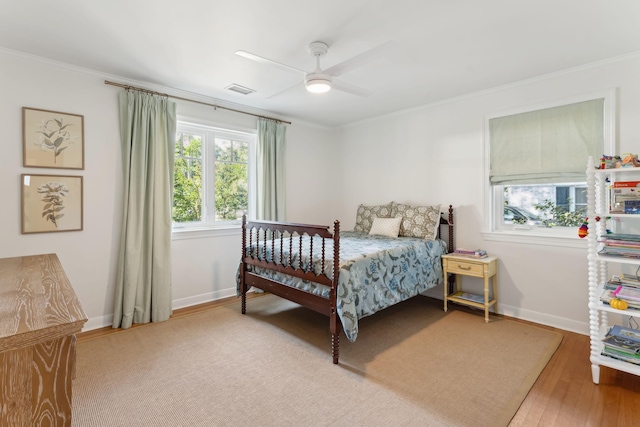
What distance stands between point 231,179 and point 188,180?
560 millimetres

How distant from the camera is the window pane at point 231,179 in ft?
13.0

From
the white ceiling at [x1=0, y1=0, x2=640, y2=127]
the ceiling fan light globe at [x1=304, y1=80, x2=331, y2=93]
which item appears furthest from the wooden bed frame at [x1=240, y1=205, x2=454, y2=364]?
the white ceiling at [x1=0, y1=0, x2=640, y2=127]

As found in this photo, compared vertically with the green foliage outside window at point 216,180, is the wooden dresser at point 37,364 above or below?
below

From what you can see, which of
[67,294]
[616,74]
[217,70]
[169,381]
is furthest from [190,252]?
[616,74]

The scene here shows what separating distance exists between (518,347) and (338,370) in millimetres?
1582

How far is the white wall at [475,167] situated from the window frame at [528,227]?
45 millimetres

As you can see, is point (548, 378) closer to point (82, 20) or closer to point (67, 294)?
point (67, 294)

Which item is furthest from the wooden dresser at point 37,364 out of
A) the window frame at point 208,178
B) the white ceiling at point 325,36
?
the window frame at point 208,178

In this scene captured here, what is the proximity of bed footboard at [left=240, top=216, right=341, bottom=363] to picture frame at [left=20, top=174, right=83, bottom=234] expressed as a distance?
1.55m

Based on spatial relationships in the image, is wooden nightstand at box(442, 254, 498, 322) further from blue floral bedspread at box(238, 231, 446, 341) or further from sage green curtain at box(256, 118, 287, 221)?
sage green curtain at box(256, 118, 287, 221)

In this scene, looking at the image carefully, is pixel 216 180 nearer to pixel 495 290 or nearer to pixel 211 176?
pixel 211 176

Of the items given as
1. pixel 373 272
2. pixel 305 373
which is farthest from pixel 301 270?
pixel 305 373

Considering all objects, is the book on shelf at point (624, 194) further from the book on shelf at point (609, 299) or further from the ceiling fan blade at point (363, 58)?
the ceiling fan blade at point (363, 58)

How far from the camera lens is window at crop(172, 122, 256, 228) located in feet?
12.0
